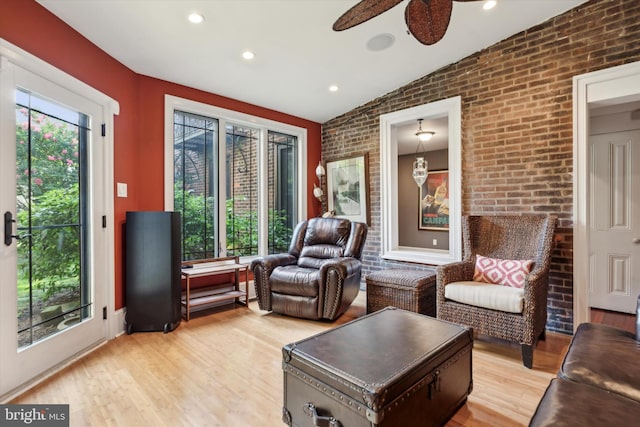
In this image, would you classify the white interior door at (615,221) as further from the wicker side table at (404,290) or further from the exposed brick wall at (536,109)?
the wicker side table at (404,290)

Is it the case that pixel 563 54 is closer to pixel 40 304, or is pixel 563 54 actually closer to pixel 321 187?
pixel 321 187

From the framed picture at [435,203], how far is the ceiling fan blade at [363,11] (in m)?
4.79

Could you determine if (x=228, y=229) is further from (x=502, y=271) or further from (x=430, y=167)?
(x=430, y=167)

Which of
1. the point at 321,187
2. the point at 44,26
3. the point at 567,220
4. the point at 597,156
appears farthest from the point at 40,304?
the point at 597,156

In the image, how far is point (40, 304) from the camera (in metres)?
2.21

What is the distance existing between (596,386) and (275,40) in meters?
3.16

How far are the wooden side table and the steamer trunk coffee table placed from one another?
78.5 inches

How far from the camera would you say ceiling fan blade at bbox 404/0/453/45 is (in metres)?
1.64

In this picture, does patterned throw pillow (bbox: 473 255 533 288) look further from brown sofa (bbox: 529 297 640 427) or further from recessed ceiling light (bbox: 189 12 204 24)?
recessed ceiling light (bbox: 189 12 204 24)

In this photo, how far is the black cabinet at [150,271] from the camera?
9.59ft

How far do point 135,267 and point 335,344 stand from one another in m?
2.21

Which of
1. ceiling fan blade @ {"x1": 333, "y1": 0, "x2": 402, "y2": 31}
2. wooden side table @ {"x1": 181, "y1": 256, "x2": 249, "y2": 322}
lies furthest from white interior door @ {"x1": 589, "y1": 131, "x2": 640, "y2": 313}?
wooden side table @ {"x1": 181, "y1": 256, "x2": 249, "y2": 322}

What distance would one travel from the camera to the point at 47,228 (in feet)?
7.44

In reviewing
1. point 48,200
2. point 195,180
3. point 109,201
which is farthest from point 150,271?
point 195,180
